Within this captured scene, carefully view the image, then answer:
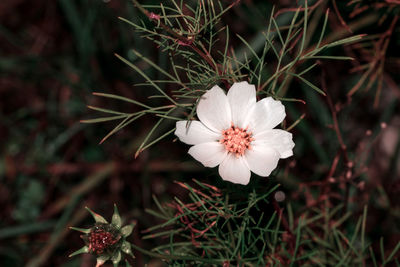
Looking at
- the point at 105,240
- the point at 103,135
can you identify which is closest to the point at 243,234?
the point at 105,240

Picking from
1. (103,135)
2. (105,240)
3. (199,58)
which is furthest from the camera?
(103,135)

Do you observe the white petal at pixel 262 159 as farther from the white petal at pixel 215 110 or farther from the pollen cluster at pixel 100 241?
the pollen cluster at pixel 100 241

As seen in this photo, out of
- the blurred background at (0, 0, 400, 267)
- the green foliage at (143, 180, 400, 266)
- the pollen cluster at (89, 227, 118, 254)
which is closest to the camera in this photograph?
the pollen cluster at (89, 227, 118, 254)

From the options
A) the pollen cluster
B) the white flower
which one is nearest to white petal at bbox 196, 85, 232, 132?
the white flower

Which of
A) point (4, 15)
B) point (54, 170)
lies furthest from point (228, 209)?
point (4, 15)

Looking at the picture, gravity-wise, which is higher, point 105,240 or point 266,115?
point 266,115

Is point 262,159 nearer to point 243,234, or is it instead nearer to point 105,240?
point 243,234

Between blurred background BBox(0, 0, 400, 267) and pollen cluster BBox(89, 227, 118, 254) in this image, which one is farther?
blurred background BBox(0, 0, 400, 267)

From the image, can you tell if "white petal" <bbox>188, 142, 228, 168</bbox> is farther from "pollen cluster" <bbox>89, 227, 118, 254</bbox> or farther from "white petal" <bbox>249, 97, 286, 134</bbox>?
"pollen cluster" <bbox>89, 227, 118, 254</bbox>
